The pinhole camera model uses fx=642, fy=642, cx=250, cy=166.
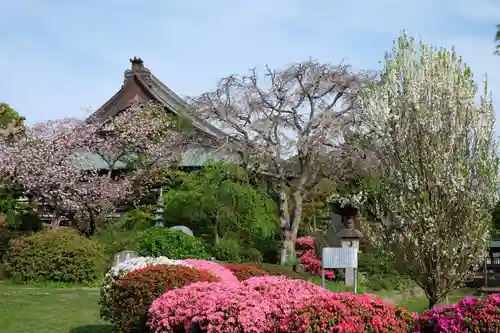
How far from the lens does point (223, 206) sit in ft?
70.0

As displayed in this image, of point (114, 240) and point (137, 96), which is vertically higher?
point (137, 96)

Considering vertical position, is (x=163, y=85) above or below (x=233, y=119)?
above

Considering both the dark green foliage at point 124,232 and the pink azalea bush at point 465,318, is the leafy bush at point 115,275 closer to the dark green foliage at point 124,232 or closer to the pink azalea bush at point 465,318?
the pink azalea bush at point 465,318

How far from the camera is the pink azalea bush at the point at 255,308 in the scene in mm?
6250

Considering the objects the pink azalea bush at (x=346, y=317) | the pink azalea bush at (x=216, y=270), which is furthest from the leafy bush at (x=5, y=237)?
the pink azalea bush at (x=346, y=317)

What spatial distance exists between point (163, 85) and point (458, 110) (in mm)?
22890

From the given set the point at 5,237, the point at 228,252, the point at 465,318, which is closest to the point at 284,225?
the point at 228,252

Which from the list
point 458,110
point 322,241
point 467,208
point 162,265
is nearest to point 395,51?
point 458,110

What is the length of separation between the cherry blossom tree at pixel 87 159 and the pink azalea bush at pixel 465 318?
56.7 feet

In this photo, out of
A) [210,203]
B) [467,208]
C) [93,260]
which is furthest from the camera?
[210,203]

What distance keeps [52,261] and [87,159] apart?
7.36 meters

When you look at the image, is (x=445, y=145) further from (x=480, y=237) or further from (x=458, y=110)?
(x=480, y=237)

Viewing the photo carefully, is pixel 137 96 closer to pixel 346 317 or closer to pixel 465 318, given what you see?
pixel 346 317

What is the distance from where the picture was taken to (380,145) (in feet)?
31.7
